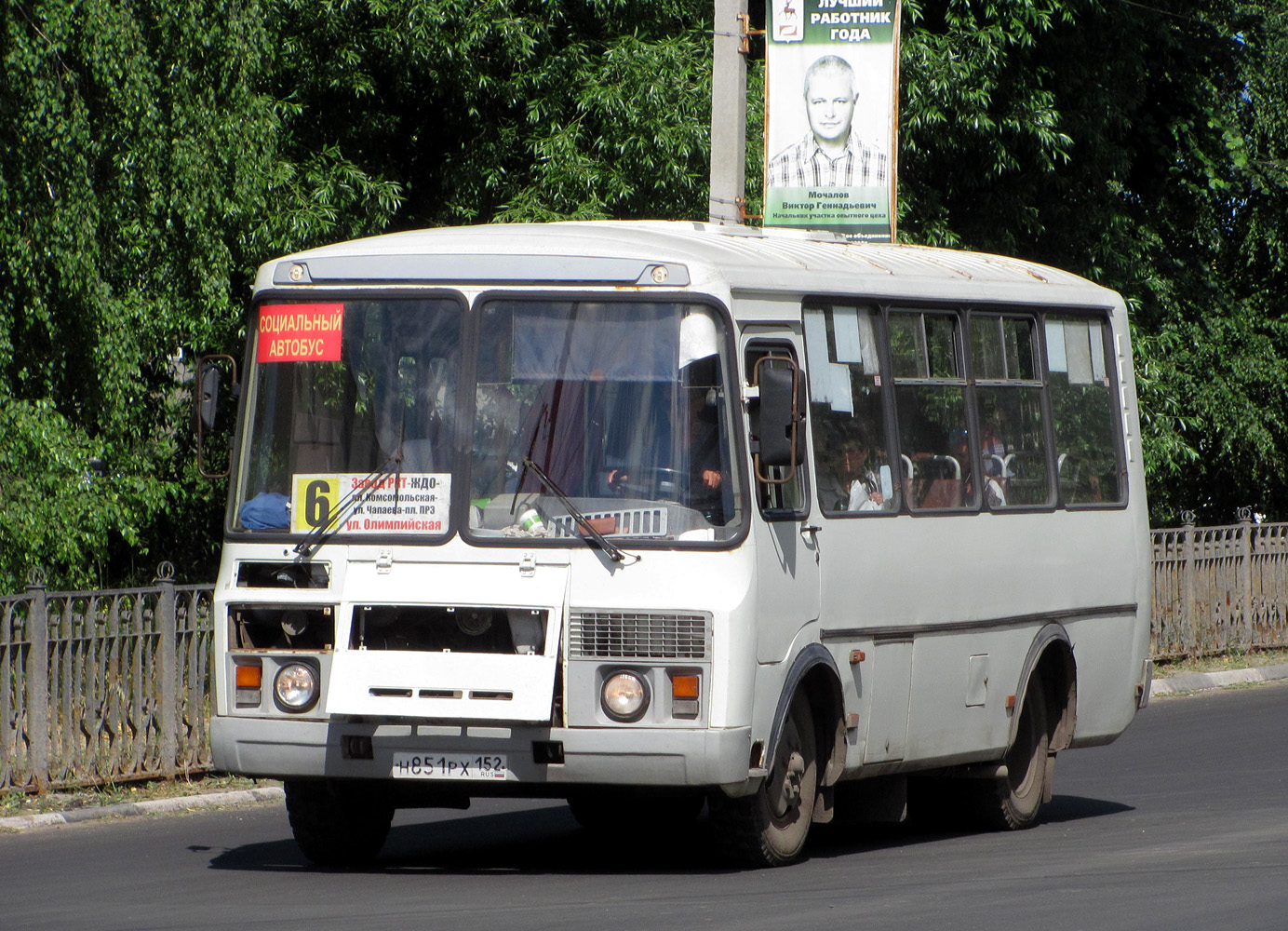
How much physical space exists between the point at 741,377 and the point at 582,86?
11284mm

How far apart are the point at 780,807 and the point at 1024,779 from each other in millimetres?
2811

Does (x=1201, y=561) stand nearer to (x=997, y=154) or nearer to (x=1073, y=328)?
(x=997, y=154)

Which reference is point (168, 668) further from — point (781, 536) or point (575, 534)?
point (781, 536)

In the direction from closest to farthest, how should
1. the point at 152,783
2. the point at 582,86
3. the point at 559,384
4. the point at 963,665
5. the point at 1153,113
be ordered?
the point at 559,384 < the point at 963,665 < the point at 152,783 < the point at 582,86 < the point at 1153,113

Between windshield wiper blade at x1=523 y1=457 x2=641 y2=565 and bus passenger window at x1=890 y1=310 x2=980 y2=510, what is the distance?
216cm

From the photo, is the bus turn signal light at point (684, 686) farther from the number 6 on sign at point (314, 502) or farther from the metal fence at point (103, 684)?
the metal fence at point (103, 684)

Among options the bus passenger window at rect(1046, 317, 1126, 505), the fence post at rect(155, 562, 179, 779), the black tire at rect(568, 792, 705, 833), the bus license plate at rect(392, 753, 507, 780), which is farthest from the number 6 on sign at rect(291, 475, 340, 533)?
the bus passenger window at rect(1046, 317, 1126, 505)

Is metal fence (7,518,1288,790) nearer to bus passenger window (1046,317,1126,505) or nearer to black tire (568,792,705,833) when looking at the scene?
black tire (568,792,705,833)

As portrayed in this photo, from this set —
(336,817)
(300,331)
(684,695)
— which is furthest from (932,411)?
(336,817)

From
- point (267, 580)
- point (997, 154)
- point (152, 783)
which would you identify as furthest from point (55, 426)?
point (997, 154)

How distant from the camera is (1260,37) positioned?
29.2 meters

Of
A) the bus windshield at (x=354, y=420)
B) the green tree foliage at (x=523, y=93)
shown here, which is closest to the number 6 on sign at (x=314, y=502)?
the bus windshield at (x=354, y=420)

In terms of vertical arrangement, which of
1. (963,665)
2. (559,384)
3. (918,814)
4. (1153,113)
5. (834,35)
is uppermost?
(1153,113)

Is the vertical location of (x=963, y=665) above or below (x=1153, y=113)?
below
